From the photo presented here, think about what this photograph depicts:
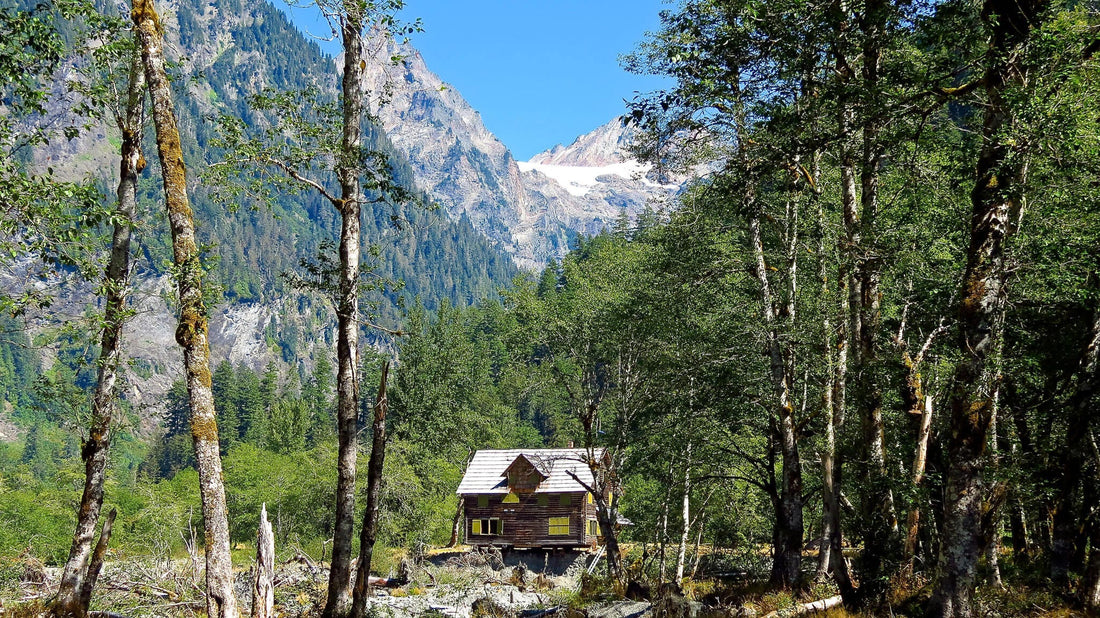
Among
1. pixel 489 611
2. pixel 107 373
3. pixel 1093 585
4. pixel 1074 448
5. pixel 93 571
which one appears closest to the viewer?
pixel 1093 585

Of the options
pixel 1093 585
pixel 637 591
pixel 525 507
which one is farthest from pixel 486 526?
pixel 1093 585

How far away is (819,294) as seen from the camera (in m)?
14.9

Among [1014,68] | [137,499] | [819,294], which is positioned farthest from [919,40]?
[137,499]

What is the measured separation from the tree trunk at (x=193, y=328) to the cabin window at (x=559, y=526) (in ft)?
122

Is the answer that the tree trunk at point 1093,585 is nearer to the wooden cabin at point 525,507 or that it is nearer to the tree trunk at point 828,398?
the tree trunk at point 828,398

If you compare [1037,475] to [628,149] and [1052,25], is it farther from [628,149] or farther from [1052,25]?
[628,149]

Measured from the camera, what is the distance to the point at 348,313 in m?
11.4

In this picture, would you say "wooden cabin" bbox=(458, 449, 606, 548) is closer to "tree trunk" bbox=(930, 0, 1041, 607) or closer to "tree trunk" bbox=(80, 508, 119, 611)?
"tree trunk" bbox=(80, 508, 119, 611)

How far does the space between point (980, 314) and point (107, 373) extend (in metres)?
12.4

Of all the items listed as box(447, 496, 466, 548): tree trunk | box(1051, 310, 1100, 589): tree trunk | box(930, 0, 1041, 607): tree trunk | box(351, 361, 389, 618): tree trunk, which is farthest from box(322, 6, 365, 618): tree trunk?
box(447, 496, 466, 548): tree trunk

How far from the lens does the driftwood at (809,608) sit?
38.1ft

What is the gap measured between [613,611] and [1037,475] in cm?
778

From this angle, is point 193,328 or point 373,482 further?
point 373,482

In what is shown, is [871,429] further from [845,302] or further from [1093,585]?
[1093,585]
